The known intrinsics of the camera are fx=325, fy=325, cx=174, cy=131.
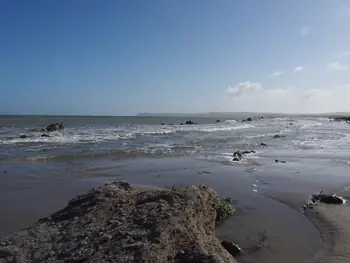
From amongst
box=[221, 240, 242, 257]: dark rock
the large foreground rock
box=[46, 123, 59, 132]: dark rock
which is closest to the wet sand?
box=[221, 240, 242, 257]: dark rock

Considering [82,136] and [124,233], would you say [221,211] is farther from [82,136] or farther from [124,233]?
[82,136]

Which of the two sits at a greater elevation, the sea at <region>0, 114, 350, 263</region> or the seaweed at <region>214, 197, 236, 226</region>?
the seaweed at <region>214, 197, 236, 226</region>

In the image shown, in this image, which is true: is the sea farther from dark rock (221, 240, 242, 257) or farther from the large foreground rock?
the large foreground rock

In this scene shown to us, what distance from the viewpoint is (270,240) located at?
223 inches

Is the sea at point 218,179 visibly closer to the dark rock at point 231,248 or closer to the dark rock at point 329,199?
the dark rock at point 231,248

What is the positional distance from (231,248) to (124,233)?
1.95 m

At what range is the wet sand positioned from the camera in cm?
545

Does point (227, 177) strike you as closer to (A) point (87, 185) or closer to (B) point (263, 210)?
(B) point (263, 210)

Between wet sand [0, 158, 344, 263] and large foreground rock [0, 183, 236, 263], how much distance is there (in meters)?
1.03

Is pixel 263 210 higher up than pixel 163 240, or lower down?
lower down

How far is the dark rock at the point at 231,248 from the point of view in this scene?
16.9ft

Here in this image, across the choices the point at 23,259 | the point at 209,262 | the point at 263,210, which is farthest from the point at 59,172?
the point at 209,262

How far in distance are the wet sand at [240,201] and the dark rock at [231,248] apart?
0.12m

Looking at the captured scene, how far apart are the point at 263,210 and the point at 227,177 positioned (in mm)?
3724
